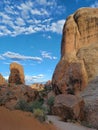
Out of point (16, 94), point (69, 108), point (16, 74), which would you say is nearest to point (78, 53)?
point (16, 94)

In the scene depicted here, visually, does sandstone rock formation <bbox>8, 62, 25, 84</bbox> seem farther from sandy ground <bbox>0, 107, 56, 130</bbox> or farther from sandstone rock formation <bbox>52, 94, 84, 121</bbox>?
sandy ground <bbox>0, 107, 56, 130</bbox>

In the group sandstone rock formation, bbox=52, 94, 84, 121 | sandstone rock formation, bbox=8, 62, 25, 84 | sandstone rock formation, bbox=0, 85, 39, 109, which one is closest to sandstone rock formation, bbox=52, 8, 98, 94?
sandstone rock formation, bbox=0, 85, 39, 109

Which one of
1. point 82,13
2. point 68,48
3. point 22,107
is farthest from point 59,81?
point 22,107

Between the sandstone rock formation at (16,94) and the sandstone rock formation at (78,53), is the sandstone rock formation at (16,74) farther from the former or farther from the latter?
the sandstone rock formation at (16,94)

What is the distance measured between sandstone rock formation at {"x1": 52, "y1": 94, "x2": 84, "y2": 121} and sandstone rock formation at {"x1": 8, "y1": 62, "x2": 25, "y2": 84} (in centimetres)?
3445

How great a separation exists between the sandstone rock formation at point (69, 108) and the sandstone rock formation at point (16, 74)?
3445 centimetres

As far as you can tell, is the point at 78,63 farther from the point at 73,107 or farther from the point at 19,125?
the point at 19,125

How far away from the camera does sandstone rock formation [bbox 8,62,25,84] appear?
53.5m

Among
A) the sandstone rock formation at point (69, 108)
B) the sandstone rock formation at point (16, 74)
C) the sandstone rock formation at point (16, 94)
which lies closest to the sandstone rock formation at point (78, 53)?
the sandstone rock formation at point (16, 94)

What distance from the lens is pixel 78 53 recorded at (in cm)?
3562

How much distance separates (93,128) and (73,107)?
211 centimetres

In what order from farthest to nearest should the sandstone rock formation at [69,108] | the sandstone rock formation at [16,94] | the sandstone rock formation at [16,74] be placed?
the sandstone rock formation at [16,74] → the sandstone rock formation at [16,94] → the sandstone rock formation at [69,108]

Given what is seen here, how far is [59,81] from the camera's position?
32.5 m

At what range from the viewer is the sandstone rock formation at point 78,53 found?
103ft
